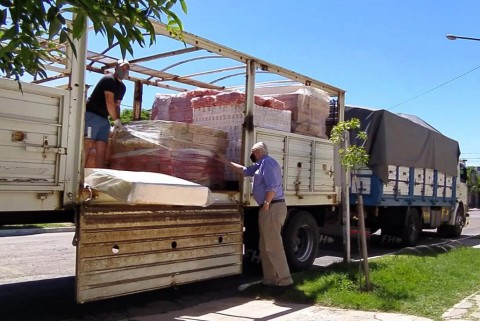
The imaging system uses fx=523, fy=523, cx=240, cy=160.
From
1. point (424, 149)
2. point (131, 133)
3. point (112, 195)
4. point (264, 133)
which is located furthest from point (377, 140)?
point (112, 195)

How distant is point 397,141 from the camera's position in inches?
479

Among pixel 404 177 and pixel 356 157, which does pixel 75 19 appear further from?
pixel 404 177

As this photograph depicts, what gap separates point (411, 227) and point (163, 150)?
8.92m

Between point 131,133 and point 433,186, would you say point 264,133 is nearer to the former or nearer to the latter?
point 131,133

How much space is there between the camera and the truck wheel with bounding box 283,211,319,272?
26.8 feet

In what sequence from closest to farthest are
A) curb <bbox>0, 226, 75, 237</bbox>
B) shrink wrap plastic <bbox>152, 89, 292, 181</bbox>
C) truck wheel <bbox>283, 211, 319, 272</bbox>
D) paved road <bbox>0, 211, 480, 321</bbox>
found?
1. paved road <bbox>0, 211, 480, 321</bbox>
2. shrink wrap plastic <bbox>152, 89, 292, 181</bbox>
3. truck wheel <bbox>283, 211, 319, 272</bbox>
4. curb <bbox>0, 226, 75, 237</bbox>

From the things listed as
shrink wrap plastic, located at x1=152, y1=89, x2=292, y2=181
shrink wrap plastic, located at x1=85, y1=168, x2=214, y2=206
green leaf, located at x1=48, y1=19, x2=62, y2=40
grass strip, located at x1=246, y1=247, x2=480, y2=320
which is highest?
shrink wrap plastic, located at x1=152, y1=89, x2=292, y2=181

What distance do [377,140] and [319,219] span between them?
3.19 m

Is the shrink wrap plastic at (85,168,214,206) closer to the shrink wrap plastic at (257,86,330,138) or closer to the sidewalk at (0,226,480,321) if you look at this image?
the sidewalk at (0,226,480,321)

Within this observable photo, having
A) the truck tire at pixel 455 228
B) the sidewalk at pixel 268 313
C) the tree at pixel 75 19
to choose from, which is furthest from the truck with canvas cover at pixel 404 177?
the tree at pixel 75 19

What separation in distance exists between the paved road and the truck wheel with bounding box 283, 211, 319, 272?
2.42 ft

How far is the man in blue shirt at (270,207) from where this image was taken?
689 cm

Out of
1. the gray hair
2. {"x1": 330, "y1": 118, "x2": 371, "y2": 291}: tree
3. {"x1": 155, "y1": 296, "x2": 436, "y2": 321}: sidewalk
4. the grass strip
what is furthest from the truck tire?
{"x1": 155, "y1": 296, "x2": 436, "y2": 321}: sidewalk

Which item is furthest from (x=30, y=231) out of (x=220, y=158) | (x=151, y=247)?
(x=151, y=247)
